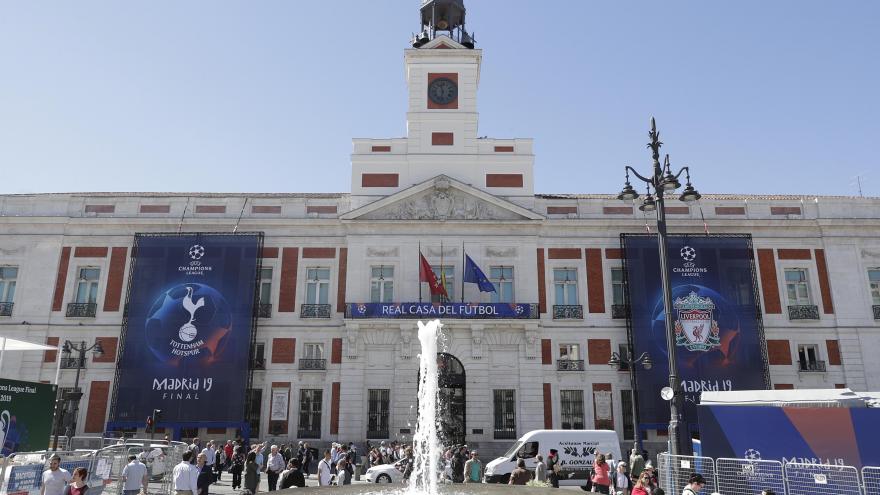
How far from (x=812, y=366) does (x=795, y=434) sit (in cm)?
1826

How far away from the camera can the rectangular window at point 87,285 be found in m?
29.7

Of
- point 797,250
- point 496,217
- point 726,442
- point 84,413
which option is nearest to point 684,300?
point 797,250

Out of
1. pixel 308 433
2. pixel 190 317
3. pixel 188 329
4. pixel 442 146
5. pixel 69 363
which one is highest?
pixel 442 146

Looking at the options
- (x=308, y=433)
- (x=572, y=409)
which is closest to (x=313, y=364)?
(x=308, y=433)

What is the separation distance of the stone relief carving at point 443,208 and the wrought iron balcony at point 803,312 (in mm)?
13733

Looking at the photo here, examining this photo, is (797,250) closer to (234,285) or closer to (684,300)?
(684,300)

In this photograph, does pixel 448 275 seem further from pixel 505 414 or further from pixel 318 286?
pixel 505 414

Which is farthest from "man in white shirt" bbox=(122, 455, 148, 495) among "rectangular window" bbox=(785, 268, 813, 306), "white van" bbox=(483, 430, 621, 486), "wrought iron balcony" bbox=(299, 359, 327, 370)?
"rectangular window" bbox=(785, 268, 813, 306)

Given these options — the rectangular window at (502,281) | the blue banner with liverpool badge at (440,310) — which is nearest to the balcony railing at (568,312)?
the blue banner with liverpool badge at (440,310)

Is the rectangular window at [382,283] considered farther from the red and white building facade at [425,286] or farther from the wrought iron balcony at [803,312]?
the wrought iron balcony at [803,312]

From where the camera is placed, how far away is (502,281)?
97.7 feet

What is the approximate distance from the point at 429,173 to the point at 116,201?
15.9m

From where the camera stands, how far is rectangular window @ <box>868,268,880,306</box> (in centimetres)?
2972

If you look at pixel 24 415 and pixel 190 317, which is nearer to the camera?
pixel 24 415
